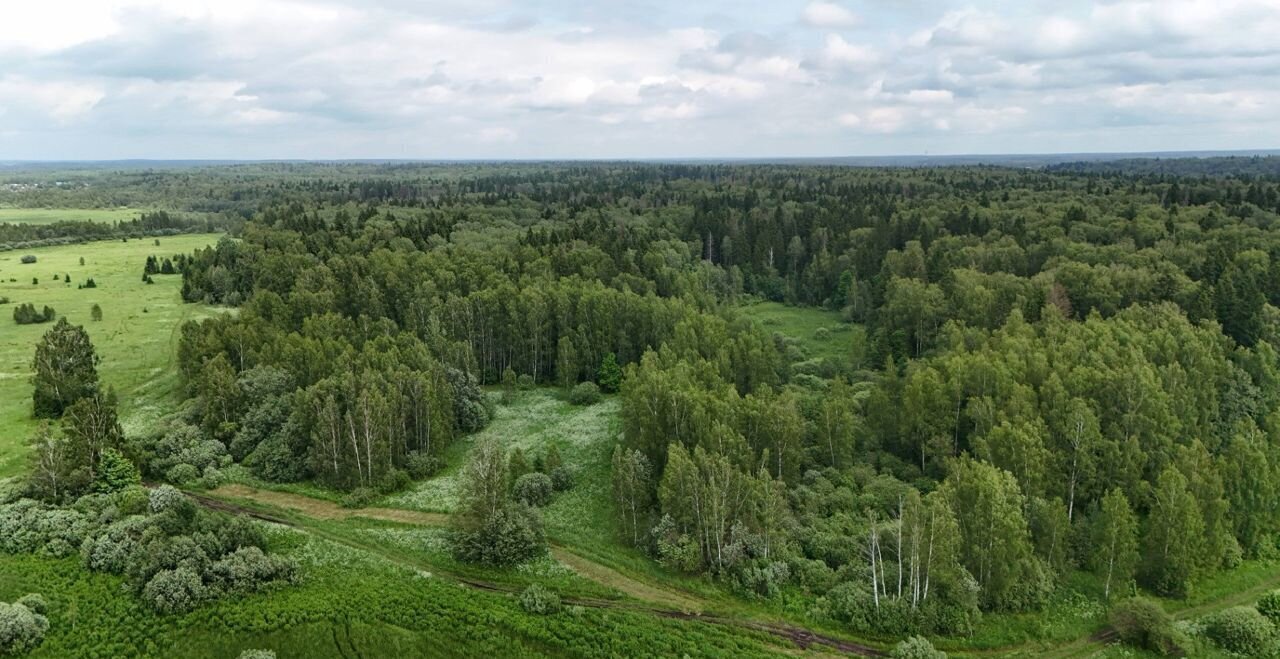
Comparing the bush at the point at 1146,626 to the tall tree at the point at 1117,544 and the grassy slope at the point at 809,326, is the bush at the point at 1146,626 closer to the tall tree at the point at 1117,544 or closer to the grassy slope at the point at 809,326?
the tall tree at the point at 1117,544

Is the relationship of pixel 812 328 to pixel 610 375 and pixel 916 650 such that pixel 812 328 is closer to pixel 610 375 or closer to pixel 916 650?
pixel 610 375

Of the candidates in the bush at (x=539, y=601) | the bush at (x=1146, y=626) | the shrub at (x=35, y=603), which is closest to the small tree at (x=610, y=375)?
the bush at (x=539, y=601)

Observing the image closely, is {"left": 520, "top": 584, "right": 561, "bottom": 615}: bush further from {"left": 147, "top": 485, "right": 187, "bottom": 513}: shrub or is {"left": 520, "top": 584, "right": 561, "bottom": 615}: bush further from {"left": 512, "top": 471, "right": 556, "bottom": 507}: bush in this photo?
{"left": 147, "top": 485, "right": 187, "bottom": 513}: shrub

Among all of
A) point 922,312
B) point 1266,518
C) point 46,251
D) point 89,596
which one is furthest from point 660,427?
point 46,251

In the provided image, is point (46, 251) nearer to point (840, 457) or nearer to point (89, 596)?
point (89, 596)

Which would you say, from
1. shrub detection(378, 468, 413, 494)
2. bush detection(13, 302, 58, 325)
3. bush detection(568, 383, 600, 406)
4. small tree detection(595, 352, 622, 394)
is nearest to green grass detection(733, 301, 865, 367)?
small tree detection(595, 352, 622, 394)

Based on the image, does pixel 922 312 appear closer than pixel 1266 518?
No

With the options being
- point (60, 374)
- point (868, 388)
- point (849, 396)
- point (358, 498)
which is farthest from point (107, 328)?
point (868, 388)
